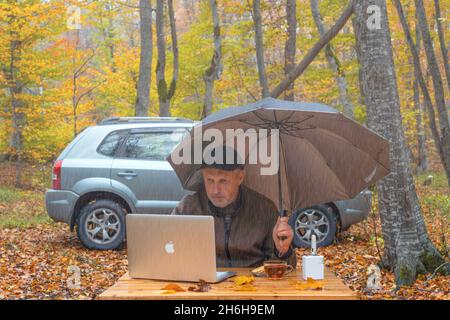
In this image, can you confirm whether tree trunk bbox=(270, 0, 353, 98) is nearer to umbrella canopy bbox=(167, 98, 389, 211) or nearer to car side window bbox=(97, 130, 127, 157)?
car side window bbox=(97, 130, 127, 157)

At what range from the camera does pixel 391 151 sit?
7973 millimetres

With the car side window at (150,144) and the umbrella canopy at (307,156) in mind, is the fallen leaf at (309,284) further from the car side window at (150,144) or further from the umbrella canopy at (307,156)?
the car side window at (150,144)

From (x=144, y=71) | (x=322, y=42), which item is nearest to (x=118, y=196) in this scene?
(x=322, y=42)

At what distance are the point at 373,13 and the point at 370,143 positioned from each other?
158 inches

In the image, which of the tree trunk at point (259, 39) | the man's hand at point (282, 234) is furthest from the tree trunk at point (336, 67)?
the man's hand at point (282, 234)

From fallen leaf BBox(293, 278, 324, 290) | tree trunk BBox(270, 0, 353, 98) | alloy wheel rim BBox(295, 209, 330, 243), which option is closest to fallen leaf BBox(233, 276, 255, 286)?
fallen leaf BBox(293, 278, 324, 290)

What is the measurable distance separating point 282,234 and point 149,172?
7043 mm

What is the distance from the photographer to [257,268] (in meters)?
4.51

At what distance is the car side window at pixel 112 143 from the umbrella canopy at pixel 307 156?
6.78 meters

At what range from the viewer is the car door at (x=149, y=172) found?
1111 centimetres

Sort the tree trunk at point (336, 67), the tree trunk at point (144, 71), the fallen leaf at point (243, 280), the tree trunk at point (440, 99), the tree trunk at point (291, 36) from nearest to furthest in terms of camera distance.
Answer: the fallen leaf at point (243, 280) → the tree trunk at point (440, 99) → the tree trunk at point (144, 71) → the tree trunk at point (336, 67) → the tree trunk at point (291, 36)

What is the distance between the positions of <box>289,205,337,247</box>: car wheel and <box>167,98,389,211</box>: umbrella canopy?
6.30 m

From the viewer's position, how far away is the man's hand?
432 cm
